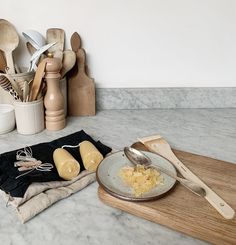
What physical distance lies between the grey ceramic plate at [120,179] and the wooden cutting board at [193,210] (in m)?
0.01

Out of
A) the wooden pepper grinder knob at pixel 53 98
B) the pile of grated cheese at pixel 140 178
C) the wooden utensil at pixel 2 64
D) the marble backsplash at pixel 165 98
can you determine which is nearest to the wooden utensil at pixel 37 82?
the wooden pepper grinder knob at pixel 53 98

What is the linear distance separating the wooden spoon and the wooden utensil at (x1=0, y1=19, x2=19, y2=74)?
163mm

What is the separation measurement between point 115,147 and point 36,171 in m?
0.24

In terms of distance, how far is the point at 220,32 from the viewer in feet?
3.28

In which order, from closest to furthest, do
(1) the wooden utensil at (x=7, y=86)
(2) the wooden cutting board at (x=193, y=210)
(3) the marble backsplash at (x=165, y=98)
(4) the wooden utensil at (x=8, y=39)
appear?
(2) the wooden cutting board at (x=193, y=210)
(1) the wooden utensil at (x=7, y=86)
(4) the wooden utensil at (x=8, y=39)
(3) the marble backsplash at (x=165, y=98)

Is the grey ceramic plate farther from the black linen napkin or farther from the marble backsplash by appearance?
the marble backsplash

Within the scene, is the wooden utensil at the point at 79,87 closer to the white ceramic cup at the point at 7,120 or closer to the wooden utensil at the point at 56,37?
the wooden utensil at the point at 56,37

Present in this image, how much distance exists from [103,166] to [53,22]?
55 cm

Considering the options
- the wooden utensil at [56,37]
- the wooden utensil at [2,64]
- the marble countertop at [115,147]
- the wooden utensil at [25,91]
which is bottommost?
the marble countertop at [115,147]

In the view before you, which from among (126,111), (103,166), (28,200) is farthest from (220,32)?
(28,200)

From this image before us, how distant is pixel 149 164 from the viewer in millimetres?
612

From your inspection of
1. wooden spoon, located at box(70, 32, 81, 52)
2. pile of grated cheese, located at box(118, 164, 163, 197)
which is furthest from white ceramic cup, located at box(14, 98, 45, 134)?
pile of grated cheese, located at box(118, 164, 163, 197)

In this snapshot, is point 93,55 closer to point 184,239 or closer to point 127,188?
point 127,188

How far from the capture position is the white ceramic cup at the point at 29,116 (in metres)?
0.81
